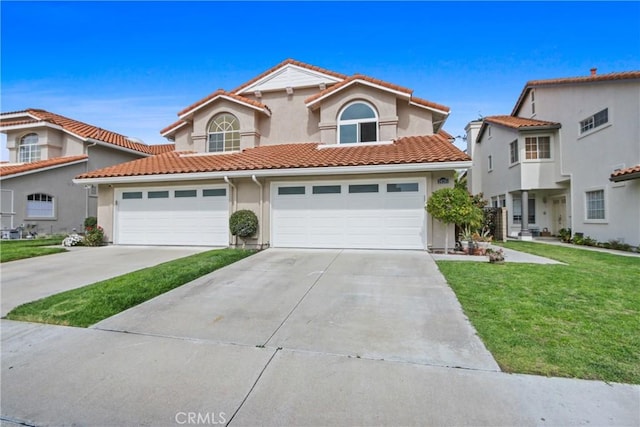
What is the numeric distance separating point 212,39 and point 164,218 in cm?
724

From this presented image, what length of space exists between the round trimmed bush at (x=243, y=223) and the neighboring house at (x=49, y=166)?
11906 mm

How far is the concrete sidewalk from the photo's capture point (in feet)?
7.62

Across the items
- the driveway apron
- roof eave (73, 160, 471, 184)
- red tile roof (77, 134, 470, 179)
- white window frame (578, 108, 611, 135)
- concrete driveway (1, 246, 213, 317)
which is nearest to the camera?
the driveway apron

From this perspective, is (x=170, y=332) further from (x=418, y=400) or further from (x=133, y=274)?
(x=133, y=274)

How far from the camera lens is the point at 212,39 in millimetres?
11555

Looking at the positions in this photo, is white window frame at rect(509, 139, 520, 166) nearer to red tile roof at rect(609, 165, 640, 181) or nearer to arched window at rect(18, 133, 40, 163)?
red tile roof at rect(609, 165, 640, 181)

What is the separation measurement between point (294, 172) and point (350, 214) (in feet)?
7.65

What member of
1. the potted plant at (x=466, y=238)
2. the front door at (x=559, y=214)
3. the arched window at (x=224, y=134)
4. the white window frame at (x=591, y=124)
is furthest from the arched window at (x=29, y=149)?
the front door at (x=559, y=214)

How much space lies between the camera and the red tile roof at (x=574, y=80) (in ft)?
36.7

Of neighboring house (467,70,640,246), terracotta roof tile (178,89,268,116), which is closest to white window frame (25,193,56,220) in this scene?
terracotta roof tile (178,89,268,116)

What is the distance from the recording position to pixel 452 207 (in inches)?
339

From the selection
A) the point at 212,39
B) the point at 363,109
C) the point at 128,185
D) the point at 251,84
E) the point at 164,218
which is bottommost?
the point at 164,218

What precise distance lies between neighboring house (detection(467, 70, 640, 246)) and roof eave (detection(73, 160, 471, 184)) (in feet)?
24.0

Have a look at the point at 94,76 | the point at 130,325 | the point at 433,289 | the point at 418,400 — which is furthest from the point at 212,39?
the point at 418,400
